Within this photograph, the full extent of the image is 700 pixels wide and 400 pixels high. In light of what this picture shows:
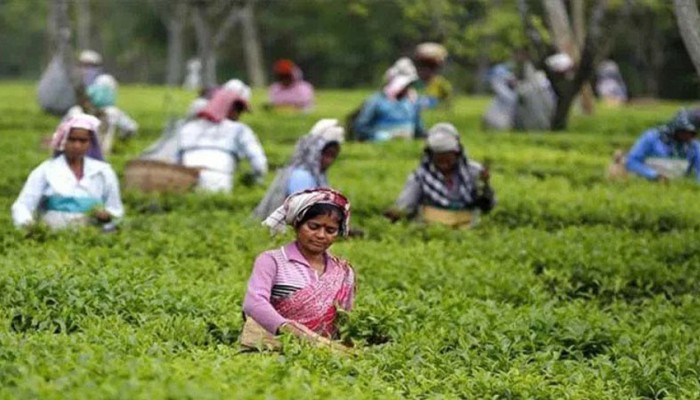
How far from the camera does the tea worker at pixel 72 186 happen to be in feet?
33.6

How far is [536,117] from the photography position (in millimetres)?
21766

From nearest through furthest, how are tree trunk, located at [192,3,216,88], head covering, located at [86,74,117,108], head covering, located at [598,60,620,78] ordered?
head covering, located at [86,74,117,108], tree trunk, located at [192,3,216,88], head covering, located at [598,60,620,78]

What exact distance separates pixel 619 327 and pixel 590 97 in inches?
724

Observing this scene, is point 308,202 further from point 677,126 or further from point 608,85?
point 608,85

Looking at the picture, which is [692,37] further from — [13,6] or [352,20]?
[13,6]

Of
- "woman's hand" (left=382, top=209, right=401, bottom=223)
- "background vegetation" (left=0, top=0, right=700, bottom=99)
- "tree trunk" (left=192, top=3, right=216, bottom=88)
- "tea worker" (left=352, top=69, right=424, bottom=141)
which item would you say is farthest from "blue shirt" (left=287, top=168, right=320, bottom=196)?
"background vegetation" (left=0, top=0, right=700, bottom=99)

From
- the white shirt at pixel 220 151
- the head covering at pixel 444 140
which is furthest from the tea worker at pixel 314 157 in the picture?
the white shirt at pixel 220 151

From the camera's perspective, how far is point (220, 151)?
1351cm

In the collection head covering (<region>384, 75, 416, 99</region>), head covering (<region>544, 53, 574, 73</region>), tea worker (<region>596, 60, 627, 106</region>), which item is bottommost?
tea worker (<region>596, 60, 627, 106</region>)

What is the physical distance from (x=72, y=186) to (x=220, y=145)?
3.29m

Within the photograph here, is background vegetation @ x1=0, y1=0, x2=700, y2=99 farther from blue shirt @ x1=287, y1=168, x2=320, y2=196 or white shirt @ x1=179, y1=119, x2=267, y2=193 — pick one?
blue shirt @ x1=287, y1=168, x2=320, y2=196

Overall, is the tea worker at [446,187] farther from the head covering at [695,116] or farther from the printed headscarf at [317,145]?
the head covering at [695,116]

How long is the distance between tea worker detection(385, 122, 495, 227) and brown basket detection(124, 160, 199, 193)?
2346 millimetres

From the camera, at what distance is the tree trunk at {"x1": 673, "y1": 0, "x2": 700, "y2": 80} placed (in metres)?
9.59
